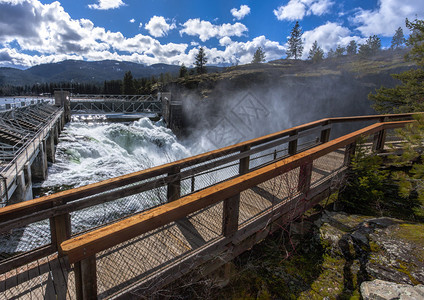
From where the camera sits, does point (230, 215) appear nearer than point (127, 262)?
No

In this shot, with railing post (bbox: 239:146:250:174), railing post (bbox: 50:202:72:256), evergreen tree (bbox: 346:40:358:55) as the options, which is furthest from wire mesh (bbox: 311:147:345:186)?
evergreen tree (bbox: 346:40:358:55)

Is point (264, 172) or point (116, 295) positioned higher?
point (264, 172)

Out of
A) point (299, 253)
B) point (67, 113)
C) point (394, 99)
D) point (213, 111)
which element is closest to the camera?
point (299, 253)

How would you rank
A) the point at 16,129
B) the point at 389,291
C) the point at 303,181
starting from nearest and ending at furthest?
the point at 389,291 → the point at 303,181 → the point at 16,129

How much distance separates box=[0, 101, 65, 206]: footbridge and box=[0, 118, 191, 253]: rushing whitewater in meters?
1.03

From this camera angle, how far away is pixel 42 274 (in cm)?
246

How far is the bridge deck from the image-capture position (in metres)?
2.21

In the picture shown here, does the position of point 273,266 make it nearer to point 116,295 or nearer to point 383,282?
point 383,282

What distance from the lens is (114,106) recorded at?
117ft

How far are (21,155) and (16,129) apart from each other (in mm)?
4141

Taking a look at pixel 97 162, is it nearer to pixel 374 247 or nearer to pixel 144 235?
pixel 144 235

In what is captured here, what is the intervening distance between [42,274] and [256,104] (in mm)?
35554

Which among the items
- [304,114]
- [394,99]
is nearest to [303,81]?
[304,114]

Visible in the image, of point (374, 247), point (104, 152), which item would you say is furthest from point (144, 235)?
point (104, 152)
